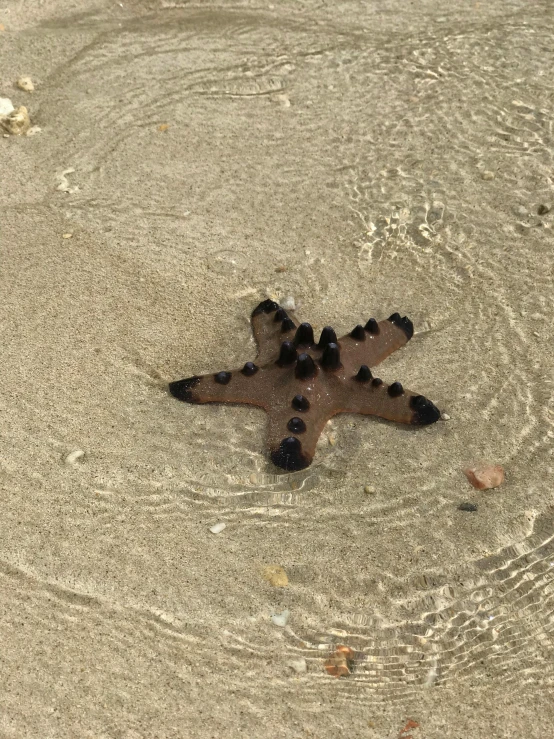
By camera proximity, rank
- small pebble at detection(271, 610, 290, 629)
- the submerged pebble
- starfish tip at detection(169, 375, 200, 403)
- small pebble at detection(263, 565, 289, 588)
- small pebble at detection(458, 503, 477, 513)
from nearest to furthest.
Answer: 1. small pebble at detection(271, 610, 290, 629)
2. small pebble at detection(263, 565, 289, 588)
3. small pebble at detection(458, 503, 477, 513)
4. starfish tip at detection(169, 375, 200, 403)
5. the submerged pebble

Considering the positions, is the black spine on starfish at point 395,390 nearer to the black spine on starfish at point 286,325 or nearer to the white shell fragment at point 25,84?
the black spine on starfish at point 286,325

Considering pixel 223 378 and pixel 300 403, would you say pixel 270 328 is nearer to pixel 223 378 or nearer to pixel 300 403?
pixel 223 378

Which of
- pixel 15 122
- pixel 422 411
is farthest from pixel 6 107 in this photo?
pixel 422 411

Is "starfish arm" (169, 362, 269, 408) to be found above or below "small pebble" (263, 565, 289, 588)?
above

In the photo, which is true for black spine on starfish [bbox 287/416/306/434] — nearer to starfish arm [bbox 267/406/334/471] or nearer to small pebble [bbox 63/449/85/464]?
starfish arm [bbox 267/406/334/471]

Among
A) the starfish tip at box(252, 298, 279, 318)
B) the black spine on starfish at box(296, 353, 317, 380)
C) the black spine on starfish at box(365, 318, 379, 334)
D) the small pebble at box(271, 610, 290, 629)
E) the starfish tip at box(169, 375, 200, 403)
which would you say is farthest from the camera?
the starfish tip at box(252, 298, 279, 318)

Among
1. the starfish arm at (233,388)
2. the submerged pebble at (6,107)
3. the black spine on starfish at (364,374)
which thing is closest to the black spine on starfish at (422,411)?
the black spine on starfish at (364,374)

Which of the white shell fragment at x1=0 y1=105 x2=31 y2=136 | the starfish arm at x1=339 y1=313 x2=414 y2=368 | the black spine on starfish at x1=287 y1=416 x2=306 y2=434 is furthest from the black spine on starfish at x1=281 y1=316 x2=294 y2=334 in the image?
the white shell fragment at x1=0 y1=105 x2=31 y2=136
